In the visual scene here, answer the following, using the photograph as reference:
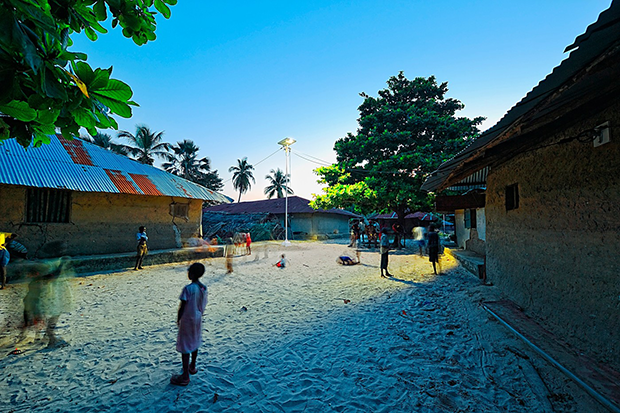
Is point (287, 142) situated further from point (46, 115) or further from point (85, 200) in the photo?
point (46, 115)

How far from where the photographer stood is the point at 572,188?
12.8 feet

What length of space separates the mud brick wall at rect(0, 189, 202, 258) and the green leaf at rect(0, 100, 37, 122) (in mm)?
12191

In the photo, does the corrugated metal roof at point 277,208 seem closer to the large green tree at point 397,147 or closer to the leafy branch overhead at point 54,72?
the large green tree at point 397,147

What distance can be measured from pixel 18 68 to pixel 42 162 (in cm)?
1309

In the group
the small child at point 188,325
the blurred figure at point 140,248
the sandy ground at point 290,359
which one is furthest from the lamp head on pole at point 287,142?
the small child at point 188,325

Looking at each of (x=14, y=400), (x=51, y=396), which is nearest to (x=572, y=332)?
(x=51, y=396)

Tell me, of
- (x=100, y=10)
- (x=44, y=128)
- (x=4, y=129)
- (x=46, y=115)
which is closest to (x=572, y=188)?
(x=100, y=10)

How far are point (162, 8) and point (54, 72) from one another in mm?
1096

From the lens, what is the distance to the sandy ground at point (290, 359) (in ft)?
9.92

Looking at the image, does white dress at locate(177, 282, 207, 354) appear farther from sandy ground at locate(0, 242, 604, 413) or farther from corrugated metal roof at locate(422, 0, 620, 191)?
corrugated metal roof at locate(422, 0, 620, 191)

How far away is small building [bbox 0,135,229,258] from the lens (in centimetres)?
968

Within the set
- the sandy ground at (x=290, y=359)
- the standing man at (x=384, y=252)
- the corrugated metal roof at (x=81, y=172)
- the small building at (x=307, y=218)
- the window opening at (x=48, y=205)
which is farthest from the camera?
the small building at (x=307, y=218)

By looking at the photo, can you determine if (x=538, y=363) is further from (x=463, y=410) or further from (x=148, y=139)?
(x=148, y=139)

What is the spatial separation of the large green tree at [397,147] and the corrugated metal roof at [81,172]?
9173 mm
